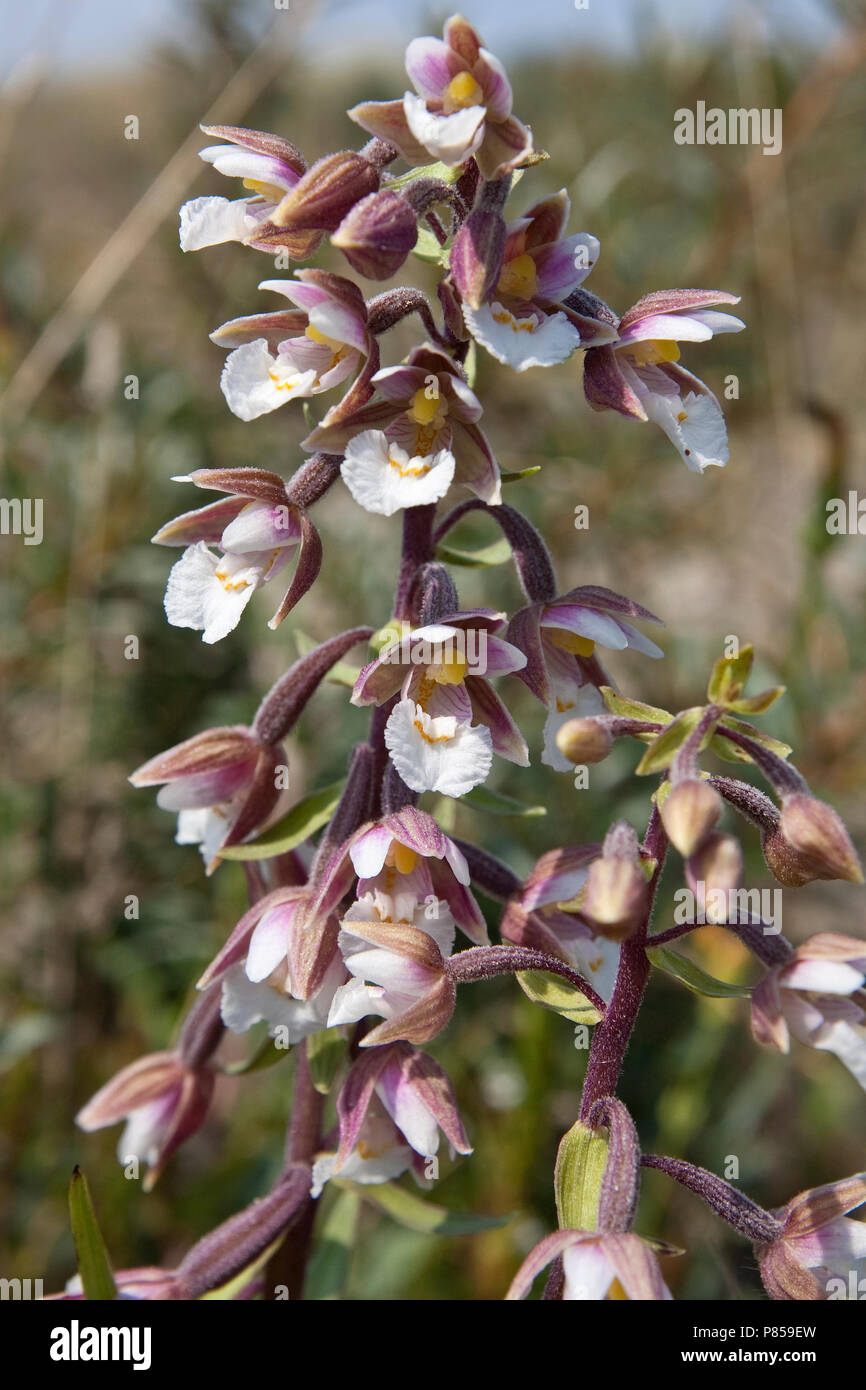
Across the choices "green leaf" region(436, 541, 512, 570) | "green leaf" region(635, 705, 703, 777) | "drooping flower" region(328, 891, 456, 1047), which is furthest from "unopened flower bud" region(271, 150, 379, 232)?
"drooping flower" region(328, 891, 456, 1047)

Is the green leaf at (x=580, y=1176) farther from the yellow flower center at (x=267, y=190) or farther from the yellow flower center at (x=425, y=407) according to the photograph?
the yellow flower center at (x=267, y=190)

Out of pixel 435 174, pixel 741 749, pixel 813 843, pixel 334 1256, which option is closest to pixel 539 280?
pixel 435 174

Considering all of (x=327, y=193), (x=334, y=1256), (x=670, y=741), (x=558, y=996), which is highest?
(x=327, y=193)

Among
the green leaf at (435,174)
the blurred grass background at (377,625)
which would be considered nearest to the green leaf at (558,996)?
the green leaf at (435,174)

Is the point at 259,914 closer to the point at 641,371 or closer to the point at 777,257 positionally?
the point at 641,371

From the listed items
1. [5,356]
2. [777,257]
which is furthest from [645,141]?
[5,356]

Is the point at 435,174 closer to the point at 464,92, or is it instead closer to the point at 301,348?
the point at 464,92

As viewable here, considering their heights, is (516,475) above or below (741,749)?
above
